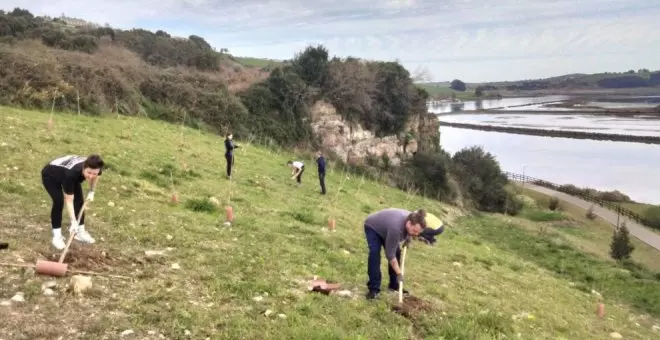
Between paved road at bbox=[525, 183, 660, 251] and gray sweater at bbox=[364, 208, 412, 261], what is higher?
gray sweater at bbox=[364, 208, 412, 261]

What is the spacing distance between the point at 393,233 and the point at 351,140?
4973 cm

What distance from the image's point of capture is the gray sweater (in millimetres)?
9023

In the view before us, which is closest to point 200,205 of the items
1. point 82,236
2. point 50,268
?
point 82,236

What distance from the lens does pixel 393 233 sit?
9.04m

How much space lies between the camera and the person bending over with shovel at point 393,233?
8.70 meters

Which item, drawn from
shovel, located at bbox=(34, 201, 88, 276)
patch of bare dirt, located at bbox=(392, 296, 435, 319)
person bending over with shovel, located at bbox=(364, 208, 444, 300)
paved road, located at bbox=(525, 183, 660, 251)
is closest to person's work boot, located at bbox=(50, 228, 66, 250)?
shovel, located at bbox=(34, 201, 88, 276)

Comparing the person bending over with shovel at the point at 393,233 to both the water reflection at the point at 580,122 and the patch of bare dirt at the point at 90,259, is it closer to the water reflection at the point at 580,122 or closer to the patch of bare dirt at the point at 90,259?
the patch of bare dirt at the point at 90,259

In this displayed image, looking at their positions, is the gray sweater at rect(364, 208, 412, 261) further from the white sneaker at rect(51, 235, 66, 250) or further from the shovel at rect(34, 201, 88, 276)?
the white sneaker at rect(51, 235, 66, 250)

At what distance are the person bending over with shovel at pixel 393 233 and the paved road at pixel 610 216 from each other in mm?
40754

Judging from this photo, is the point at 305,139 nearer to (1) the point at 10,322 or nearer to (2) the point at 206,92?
(2) the point at 206,92

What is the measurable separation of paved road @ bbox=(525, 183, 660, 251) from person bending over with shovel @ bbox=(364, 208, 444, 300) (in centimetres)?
4075

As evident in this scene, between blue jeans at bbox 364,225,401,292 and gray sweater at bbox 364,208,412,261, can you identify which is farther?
blue jeans at bbox 364,225,401,292

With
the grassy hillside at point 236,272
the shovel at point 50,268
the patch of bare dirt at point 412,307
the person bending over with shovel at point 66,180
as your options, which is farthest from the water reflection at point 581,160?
the shovel at point 50,268

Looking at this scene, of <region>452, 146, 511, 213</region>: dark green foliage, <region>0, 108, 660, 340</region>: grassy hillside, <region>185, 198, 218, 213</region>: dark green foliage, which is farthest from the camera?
<region>452, 146, 511, 213</region>: dark green foliage
